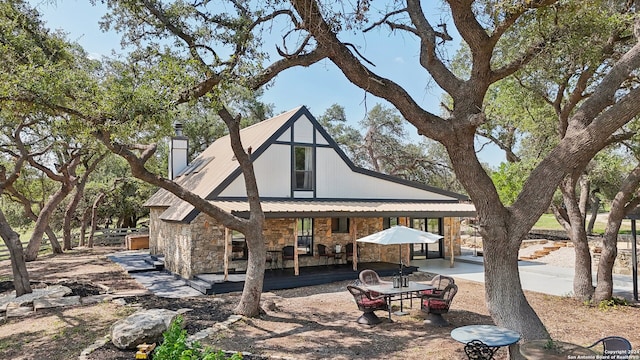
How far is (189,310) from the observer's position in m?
9.25

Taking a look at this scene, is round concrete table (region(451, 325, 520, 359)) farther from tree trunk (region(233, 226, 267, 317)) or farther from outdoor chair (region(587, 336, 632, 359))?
tree trunk (region(233, 226, 267, 317))

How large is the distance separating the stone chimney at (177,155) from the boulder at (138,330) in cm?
1437

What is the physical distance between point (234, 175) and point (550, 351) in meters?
10.9

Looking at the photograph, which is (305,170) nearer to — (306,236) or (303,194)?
(303,194)

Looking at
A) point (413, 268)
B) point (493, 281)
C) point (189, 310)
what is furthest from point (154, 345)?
point (413, 268)

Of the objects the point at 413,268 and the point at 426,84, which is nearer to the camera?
the point at 426,84

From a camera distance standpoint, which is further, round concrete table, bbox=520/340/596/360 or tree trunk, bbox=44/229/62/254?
tree trunk, bbox=44/229/62/254

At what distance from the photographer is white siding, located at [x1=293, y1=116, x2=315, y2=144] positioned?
15430 millimetres

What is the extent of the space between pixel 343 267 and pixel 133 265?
8.40 meters

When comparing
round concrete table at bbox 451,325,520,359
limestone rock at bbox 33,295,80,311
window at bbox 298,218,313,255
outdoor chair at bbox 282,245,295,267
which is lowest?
limestone rock at bbox 33,295,80,311

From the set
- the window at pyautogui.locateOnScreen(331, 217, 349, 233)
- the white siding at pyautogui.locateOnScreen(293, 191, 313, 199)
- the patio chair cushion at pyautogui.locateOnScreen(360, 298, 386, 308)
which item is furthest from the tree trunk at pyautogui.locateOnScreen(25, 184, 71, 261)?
the patio chair cushion at pyautogui.locateOnScreen(360, 298, 386, 308)

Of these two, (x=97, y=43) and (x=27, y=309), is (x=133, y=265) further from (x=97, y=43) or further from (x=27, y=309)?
(x=97, y=43)

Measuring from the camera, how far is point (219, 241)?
44.2 ft

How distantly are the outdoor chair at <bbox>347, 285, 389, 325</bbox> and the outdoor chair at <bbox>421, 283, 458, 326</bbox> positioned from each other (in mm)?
908
